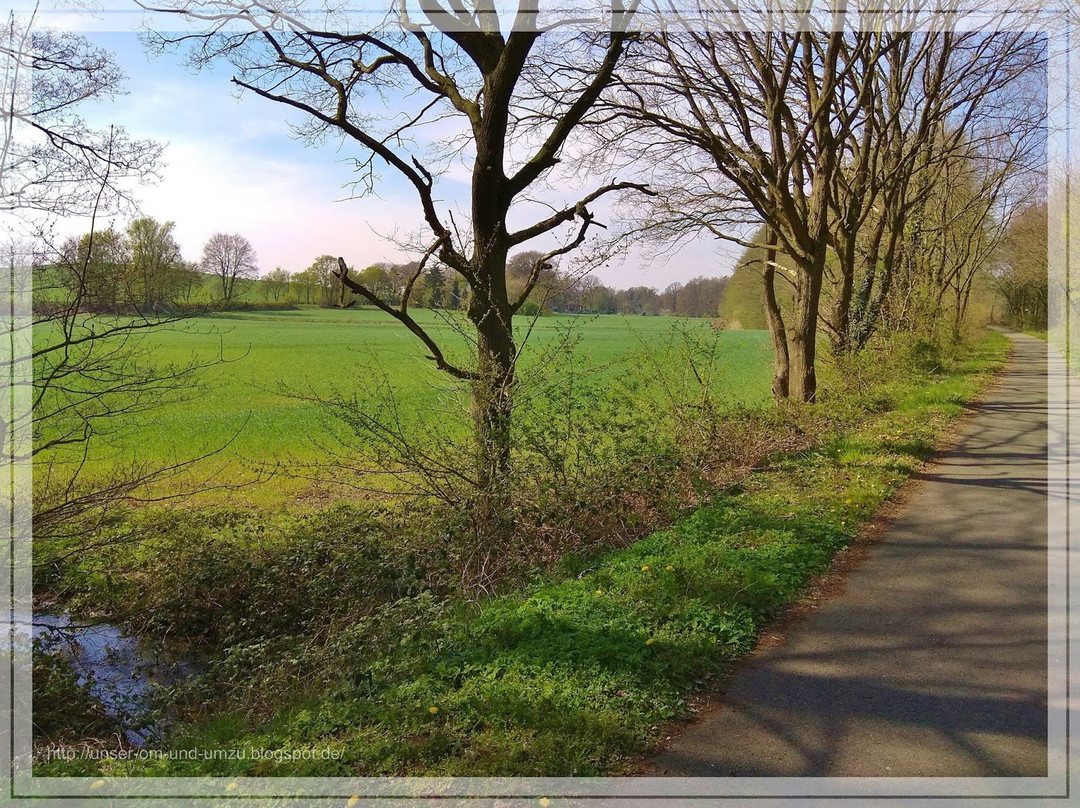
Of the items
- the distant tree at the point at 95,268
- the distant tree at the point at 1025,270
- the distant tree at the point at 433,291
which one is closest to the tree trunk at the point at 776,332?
the distant tree at the point at 433,291

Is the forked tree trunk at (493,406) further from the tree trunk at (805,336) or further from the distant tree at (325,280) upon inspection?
the tree trunk at (805,336)

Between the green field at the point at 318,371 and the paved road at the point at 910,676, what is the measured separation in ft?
12.2

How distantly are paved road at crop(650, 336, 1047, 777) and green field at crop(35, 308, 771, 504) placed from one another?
3.71 meters

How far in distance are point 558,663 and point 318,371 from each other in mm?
16445

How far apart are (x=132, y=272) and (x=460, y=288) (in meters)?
3.07

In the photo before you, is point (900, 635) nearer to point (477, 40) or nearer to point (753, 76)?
point (477, 40)

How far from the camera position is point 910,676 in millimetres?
3887

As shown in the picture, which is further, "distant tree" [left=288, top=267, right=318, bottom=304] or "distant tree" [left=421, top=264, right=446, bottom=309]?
"distant tree" [left=288, top=267, right=318, bottom=304]

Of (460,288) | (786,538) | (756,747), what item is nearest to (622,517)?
(786,538)

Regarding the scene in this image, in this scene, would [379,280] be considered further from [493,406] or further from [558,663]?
[558,663]

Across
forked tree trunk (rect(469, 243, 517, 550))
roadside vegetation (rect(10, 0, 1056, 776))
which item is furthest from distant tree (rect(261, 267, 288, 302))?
forked tree trunk (rect(469, 243, 517, 550))

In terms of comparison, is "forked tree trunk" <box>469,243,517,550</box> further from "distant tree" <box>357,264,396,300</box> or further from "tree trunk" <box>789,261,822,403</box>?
"tree trunk" <box>789,261,822,403</box>

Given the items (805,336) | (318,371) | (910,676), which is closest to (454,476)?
(910,676)

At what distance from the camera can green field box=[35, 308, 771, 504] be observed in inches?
301
